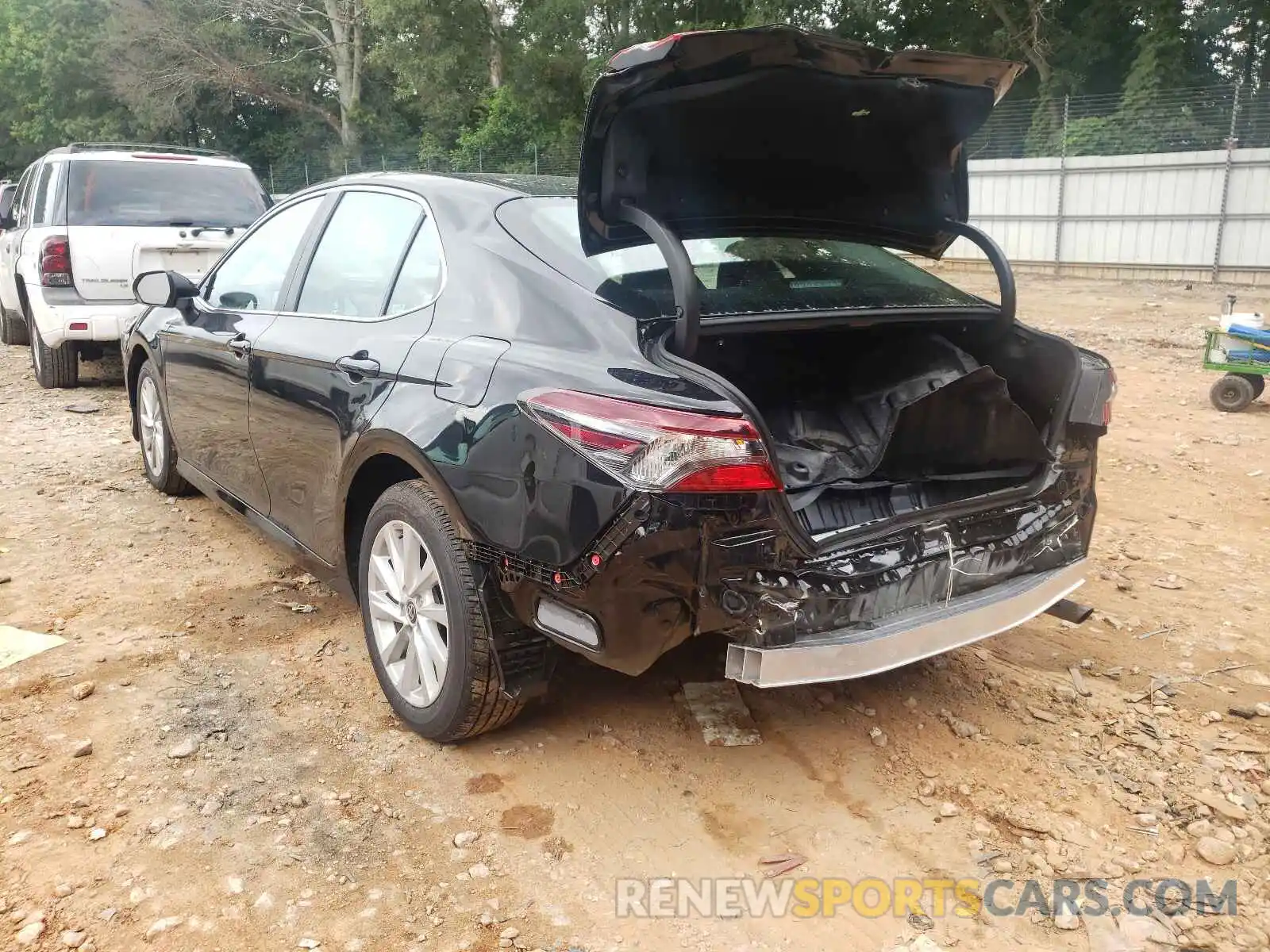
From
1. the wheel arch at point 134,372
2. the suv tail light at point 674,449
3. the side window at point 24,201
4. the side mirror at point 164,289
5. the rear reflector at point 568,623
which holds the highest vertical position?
the side window at point 24,201

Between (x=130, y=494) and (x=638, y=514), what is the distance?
167 inches

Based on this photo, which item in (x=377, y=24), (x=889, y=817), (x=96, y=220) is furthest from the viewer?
(x=377, y=24)

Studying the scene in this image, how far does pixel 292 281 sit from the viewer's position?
12.2ft

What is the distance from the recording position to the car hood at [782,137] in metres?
2.64

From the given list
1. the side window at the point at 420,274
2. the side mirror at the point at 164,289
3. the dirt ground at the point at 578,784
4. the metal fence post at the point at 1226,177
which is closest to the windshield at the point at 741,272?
the side window at the point at 420,274

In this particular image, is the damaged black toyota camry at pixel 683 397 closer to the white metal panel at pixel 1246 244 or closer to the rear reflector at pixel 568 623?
the rear reflector at pixel 568 623

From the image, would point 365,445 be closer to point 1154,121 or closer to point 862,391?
point 862,391

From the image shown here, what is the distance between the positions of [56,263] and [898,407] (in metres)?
6.96

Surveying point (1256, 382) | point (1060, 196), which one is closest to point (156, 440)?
point (1256, 382)

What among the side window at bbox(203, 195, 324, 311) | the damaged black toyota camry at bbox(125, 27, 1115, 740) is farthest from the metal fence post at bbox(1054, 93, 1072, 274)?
the side window at bbox(203, 195, 324, 311)

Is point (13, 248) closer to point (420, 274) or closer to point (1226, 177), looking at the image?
point (420, 274)

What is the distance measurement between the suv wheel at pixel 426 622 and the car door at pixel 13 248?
7.33 metres

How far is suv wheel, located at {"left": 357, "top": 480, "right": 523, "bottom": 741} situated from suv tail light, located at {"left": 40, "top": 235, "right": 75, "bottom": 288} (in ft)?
19.4

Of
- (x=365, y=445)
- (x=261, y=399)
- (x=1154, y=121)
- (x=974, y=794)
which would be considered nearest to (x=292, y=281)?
(x=261, y=399)
